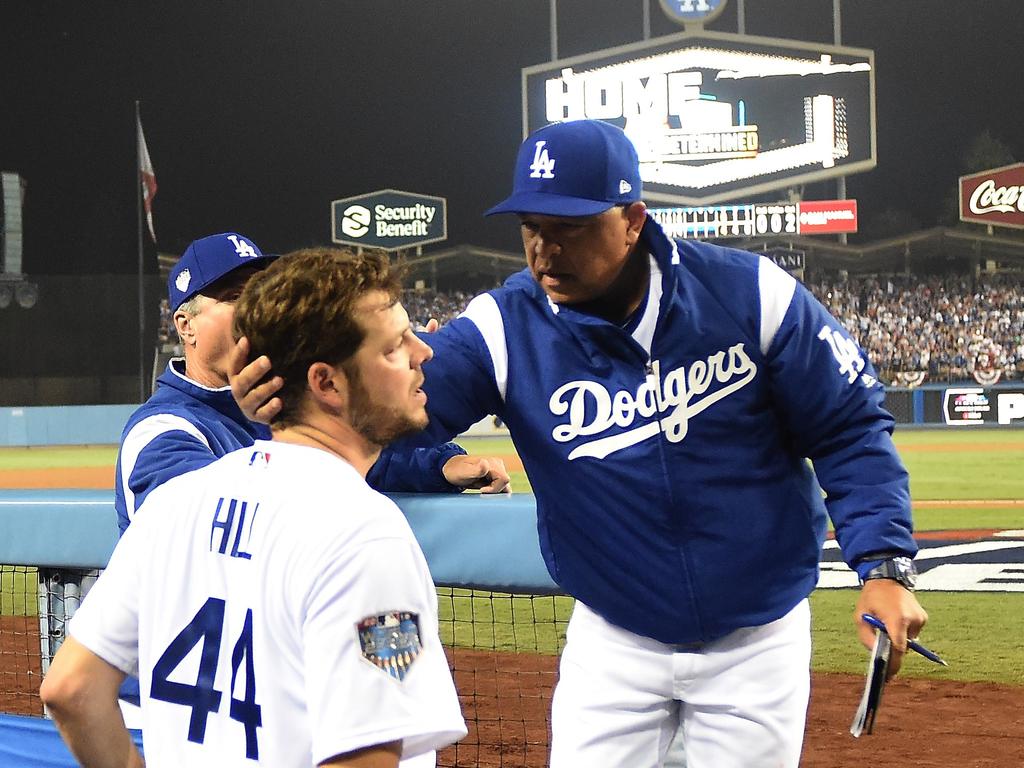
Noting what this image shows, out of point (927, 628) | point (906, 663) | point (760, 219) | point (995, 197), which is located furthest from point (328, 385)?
point (995, 197)

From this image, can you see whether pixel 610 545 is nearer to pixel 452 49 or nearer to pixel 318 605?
pixel 318 605

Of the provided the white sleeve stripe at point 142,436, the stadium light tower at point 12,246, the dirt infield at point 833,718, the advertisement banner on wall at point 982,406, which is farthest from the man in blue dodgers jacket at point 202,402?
the advertisement banner on wall at point 982,406

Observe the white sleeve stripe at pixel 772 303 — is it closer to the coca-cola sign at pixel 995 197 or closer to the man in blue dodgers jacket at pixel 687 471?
Answer: the man in blue dodgers jacket at pixel 687 471

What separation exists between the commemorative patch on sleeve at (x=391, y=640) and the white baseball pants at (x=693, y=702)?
113cm

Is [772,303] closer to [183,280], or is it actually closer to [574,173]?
[574,173]

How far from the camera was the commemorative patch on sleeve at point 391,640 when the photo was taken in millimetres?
1339

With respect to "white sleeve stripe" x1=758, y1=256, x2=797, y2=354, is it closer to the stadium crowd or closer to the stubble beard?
the stubble beard

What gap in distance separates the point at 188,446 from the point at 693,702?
3.89ft

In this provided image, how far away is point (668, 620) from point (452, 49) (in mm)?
52944

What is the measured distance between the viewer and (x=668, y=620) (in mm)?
2381

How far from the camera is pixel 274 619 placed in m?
1.42

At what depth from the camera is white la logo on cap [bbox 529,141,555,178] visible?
243 cm

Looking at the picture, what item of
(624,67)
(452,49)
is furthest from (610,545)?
(452,49)

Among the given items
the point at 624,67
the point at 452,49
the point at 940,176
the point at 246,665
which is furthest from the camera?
the point at 940,176
